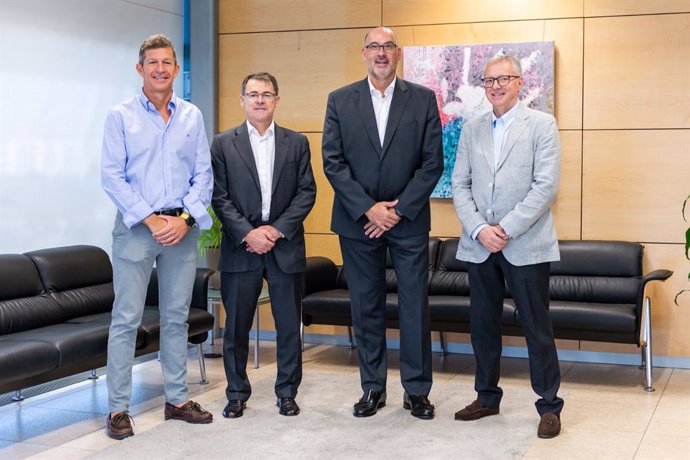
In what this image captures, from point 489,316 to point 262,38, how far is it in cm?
369

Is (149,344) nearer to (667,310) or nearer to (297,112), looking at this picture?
(297,112)

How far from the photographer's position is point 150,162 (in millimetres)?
4582

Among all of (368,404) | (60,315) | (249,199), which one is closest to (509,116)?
(249,199)

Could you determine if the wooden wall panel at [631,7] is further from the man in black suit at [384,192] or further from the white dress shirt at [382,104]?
the white dress shirt at [382,104]

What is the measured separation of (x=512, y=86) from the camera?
450 cm

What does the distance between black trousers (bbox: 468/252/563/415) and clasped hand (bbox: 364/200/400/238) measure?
463 millimetres

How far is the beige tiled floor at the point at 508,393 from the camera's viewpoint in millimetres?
4383

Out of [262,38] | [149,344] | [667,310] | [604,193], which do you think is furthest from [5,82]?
[667,310]

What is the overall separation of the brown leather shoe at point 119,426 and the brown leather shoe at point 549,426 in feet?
6.71

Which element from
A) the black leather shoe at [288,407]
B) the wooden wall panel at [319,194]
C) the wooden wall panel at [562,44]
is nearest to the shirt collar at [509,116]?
the black leather shoe at [288,407]

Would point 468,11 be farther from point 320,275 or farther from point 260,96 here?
point 260,96

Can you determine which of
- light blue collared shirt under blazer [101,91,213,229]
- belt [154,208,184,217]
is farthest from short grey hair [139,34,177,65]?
belt [154,208,184,217]

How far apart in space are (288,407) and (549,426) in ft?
4.56

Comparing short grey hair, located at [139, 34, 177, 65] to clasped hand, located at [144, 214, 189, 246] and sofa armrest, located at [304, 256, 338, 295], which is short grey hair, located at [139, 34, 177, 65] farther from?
sofa armrest, located at [304, 256, 338, 295]
